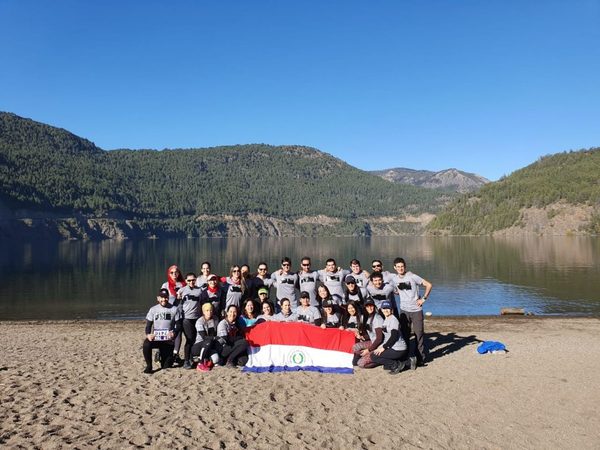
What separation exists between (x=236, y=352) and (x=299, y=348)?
157 cm

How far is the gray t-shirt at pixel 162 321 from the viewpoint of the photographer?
11.4 meters

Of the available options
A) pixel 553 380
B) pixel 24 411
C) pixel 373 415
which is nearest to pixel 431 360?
pixel 553 380

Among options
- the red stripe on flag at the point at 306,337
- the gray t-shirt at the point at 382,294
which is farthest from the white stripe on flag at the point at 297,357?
the gray t-shirt at the point at 382,294

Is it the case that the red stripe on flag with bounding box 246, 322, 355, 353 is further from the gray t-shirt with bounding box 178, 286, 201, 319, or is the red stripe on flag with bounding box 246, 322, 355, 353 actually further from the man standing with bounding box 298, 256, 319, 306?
the man standing with bounding box 298, 256, 319, 306

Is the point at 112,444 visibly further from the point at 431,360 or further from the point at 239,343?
the point at 431,360

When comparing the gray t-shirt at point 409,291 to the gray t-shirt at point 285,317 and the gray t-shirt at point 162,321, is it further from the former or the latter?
the gray t-shirt at point 162,321

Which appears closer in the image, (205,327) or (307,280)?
(205,327)

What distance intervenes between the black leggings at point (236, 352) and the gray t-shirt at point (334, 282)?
3.14 meters

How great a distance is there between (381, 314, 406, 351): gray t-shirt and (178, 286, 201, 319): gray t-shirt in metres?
4.82

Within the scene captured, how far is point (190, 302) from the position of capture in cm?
1216

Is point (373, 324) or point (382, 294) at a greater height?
point (382, 294)

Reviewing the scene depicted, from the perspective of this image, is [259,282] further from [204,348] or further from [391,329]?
[391,329]

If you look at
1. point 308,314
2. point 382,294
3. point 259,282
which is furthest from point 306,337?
point 259,282

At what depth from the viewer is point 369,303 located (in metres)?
11.6
